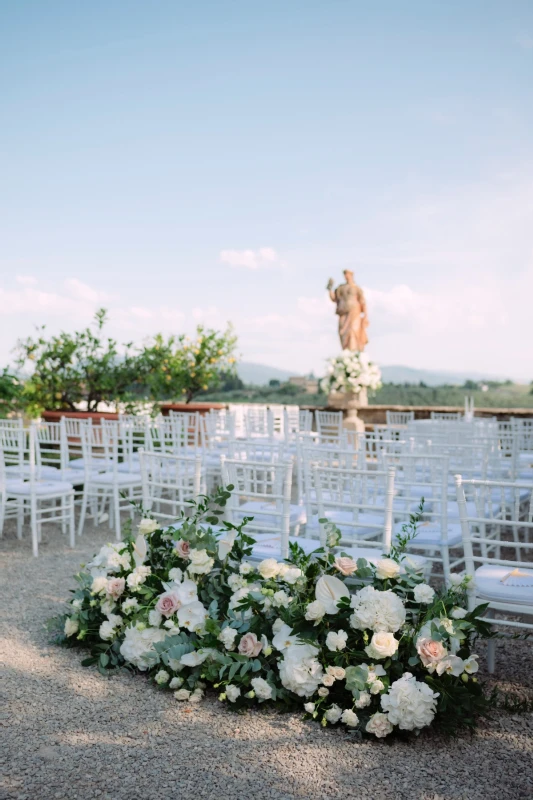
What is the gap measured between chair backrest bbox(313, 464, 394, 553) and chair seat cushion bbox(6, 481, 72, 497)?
2090 mm

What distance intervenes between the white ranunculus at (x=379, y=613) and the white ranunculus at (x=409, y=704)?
0.19 metres

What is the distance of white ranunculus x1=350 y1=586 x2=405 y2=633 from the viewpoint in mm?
2510

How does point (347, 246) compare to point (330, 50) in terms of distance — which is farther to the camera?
point (347, 246)

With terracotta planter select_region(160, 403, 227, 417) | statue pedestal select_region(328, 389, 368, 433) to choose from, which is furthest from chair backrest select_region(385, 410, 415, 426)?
terracotta planter select_region(160, 403, 227, 417)

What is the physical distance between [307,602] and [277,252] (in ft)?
50.6

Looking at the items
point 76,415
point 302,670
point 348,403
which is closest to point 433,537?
point 302,670

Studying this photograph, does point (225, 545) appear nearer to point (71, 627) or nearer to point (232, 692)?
point (232, 692)

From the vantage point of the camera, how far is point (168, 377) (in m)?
11.0

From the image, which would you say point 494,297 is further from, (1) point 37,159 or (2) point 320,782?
(2) point 320,782

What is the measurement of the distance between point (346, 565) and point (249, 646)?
497 millimetres

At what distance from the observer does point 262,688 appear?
2.64 m

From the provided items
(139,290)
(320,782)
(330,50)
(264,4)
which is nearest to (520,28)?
(330,50)

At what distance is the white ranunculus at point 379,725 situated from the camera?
2.39 meters

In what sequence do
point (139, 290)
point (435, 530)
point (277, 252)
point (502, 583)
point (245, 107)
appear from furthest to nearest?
point (277, 252) → point (139, 290) → point (245, 107) → point (435, 530) → point (502, 583)
